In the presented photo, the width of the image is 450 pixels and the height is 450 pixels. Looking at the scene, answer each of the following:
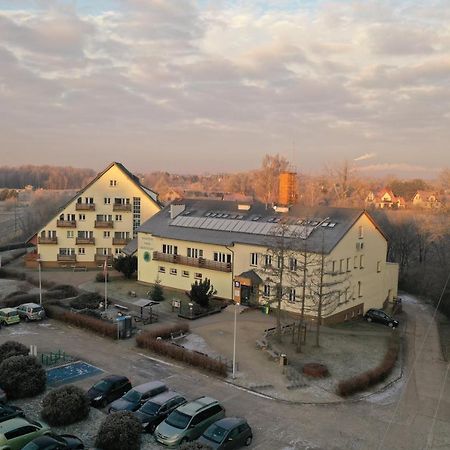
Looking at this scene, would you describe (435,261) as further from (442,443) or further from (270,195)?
(270,195)

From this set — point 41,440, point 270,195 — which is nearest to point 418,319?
point 41,440

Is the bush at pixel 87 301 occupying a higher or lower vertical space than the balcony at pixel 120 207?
lower

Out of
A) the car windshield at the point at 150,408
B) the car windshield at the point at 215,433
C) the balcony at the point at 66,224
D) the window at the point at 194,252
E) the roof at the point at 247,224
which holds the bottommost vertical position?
the car windshield at the point at 150,408

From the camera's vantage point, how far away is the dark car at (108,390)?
22297mm

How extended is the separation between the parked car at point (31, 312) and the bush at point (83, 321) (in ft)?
2.53

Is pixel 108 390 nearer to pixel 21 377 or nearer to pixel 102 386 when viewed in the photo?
pixel 102 386

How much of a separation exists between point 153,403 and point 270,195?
9852cm

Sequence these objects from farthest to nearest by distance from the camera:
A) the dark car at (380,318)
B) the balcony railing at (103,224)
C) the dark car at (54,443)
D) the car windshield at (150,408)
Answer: the balcony railing at (103,224) → the dark car at (380,318) → the car windshield at (150,408) → the dark car at (54,443)

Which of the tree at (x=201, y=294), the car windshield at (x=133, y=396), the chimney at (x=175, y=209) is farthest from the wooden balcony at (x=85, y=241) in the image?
the car windshield at (x=133, y=396)

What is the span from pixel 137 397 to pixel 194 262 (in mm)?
22822

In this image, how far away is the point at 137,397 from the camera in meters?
21.5

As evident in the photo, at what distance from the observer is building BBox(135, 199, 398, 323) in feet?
124

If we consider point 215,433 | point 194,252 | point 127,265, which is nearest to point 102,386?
point 215,433

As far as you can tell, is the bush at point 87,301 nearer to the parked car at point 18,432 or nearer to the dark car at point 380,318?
the parked car at point 18,432
